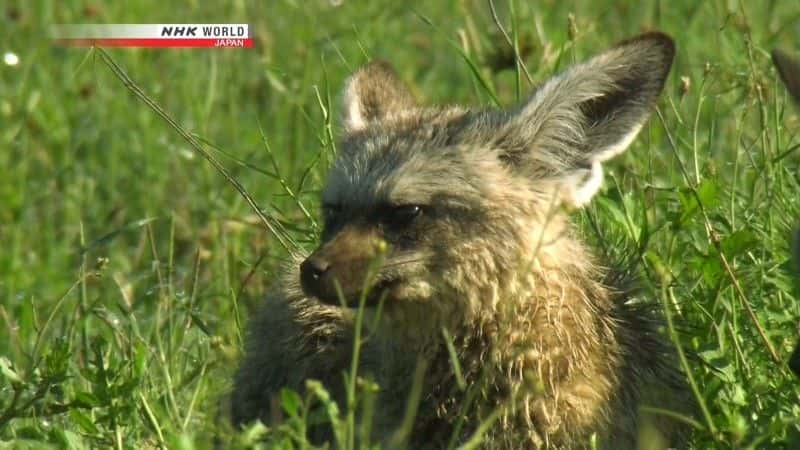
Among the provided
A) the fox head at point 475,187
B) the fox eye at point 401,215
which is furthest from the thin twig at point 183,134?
the fox eye at point 401,215

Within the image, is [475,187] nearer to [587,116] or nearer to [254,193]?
[587,116]

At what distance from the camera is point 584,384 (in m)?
4.80

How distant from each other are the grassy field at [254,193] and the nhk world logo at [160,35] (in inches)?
6.4

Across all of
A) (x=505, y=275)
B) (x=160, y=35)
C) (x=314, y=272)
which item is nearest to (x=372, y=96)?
(x=505, y=275)

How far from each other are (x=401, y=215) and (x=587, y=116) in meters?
0.67

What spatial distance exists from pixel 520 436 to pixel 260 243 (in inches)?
94.6

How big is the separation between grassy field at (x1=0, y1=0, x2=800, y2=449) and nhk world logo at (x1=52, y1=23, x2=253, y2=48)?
163 mm

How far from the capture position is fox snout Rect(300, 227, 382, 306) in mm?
4617

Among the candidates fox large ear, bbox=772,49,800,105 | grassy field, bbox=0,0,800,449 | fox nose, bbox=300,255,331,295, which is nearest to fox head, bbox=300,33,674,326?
fox nose, bbox=300,255,331,295

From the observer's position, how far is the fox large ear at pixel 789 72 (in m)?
4.36

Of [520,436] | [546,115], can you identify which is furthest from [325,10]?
[520,436]

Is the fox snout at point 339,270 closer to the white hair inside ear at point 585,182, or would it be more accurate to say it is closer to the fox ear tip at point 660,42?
the white hair inside ear at point 585,182

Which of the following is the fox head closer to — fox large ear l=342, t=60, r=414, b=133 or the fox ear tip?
the fox ear tip

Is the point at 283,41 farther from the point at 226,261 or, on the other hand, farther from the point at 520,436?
the point at 520,436
